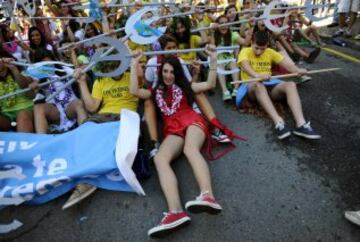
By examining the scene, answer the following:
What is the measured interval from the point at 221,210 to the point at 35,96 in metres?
2.64

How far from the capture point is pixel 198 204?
254 centimetres

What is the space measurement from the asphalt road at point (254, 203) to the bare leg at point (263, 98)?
0.21 meters

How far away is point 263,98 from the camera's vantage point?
3941 millimetres

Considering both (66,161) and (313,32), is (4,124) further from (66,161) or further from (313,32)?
(313,32)

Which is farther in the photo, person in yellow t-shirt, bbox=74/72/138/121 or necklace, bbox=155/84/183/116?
person in yellow t-shirt, bbox=74/72/138/121

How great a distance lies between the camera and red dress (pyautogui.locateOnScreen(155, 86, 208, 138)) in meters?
3.35

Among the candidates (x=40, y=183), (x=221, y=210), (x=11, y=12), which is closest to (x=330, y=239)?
(x=221, y=210)

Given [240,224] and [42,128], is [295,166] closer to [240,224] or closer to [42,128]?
[240,224]

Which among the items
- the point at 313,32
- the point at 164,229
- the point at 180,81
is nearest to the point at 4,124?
the point at 180,81

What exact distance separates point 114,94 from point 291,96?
207cm

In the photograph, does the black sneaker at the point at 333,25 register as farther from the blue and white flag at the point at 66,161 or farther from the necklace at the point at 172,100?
the blue and white flag at the point at 66,161

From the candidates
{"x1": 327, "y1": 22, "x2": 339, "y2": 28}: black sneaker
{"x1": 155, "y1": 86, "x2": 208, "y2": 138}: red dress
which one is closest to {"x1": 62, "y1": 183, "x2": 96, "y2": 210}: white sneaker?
{"x1": 155, "y1": 86, "x2": 208, "y2": 138}: red dress

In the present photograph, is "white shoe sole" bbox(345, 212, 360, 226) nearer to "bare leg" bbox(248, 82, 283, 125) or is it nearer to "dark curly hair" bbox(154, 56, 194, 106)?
"bare leg" bbox(248, 82, 283, 125)

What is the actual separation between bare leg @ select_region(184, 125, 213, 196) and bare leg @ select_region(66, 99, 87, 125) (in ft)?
4.45
